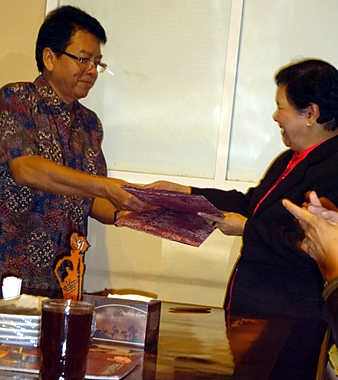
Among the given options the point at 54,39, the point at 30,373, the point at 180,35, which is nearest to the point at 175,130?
the point at 180,35

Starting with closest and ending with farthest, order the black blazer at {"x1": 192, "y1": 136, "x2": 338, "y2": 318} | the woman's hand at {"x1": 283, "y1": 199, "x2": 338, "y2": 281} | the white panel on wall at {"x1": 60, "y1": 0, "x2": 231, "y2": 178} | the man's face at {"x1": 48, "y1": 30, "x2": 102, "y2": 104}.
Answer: the woman's hand at {"x1": 283, "y1": 199, "x2": 338, "y2": 281}
the black blazer at {"x1": 192, "y1": 136, "x2": 338, "y2": 318}
the man's face at {"x1": 48, "y1": 30, "x2": 102, "y2": 104}
the white panel on wall at {"x1": 60, "y1": 0, "x2": 231, "y2": 178}

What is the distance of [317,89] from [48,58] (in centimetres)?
107

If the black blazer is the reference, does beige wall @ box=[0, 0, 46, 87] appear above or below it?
above

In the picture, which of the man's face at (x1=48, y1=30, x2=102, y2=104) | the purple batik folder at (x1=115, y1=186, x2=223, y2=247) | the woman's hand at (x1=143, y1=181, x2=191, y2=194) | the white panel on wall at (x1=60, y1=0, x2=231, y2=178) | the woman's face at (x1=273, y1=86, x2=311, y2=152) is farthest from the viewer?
the white panel on wall at (x1=60, y1=0, x2=231, y2=178)

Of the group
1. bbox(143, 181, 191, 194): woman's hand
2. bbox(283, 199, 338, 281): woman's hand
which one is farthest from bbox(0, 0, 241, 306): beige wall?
bbox(283, 199, 338, 281): woman's hand

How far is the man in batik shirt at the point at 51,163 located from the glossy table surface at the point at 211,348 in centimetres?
60

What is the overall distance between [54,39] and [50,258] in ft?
2.86

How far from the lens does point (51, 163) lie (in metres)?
2.51

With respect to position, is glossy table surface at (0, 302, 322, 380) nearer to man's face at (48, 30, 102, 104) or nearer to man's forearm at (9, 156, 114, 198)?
man's forearm at (9, 156, 114, 198)

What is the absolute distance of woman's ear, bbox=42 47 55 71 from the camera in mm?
2738

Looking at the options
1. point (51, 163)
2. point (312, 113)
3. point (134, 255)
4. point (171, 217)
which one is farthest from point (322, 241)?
point (134, 255)

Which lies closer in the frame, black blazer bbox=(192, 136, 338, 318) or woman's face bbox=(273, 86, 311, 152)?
black blazer bbox=(192, 136, 338, 318)

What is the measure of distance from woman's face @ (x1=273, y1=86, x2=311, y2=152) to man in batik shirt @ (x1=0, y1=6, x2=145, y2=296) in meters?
0.65

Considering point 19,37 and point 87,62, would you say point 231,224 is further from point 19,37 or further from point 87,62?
point 19,37
